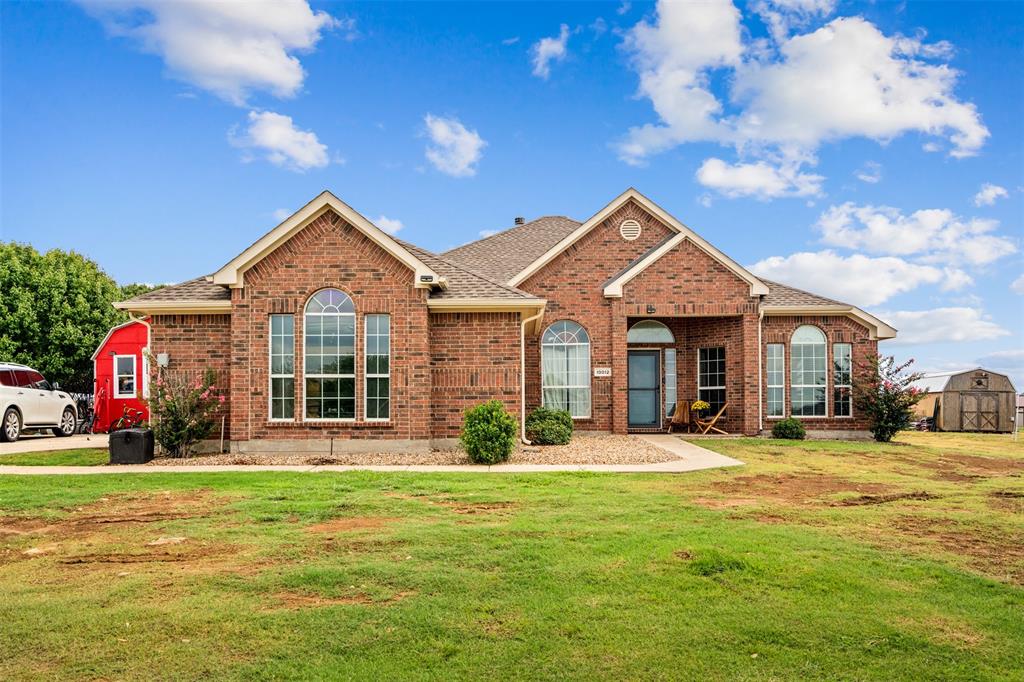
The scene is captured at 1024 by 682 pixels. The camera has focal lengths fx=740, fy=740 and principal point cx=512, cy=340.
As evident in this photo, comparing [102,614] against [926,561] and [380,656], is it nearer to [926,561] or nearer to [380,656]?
[380,656]

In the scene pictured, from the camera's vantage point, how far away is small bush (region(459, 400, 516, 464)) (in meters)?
13.9

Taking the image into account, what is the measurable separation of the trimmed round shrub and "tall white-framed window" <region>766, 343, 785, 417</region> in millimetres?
6948

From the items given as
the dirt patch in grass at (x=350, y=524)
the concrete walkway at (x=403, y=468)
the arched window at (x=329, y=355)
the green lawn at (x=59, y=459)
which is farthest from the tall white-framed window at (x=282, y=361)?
the dirt patch in grass at (x=350, y=524)

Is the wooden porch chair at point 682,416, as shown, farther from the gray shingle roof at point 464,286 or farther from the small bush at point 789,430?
the gray shingle roof at point 464,286

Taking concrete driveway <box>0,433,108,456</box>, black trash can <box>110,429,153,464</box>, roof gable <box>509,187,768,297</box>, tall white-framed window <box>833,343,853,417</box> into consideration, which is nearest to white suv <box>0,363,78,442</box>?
concrete driveway <box>0,433,108,456</box>

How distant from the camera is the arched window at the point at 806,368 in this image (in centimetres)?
2191

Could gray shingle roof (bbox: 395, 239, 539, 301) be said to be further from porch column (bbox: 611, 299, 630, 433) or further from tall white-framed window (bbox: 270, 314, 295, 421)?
porch column (bbox: 611, 299, 630, 433)

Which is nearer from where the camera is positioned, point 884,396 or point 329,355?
point 329,355

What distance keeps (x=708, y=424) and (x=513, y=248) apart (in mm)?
8427

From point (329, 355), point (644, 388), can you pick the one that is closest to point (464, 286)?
point (329, 355)

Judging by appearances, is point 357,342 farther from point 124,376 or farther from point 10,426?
point 124,376

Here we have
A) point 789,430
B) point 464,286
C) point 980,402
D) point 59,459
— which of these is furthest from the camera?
point 980,402

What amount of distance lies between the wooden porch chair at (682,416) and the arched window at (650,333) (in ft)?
6.36

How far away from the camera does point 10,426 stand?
20422 millimetres
